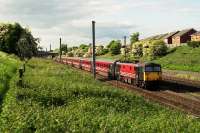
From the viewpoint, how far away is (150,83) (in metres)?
46.5

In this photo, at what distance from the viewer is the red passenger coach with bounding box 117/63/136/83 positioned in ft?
161

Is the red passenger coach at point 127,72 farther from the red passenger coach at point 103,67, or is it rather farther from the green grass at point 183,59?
the green grass at point 183,59

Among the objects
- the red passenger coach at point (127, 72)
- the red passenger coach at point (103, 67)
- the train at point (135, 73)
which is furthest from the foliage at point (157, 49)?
the red passenger coach at point (127, 72)

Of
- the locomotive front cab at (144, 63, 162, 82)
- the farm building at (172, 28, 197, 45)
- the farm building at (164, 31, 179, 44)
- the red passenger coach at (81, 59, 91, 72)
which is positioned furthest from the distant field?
the farm building at (164, 31, 179, 44)

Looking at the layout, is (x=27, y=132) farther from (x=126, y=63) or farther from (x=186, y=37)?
(x=186, y=37)

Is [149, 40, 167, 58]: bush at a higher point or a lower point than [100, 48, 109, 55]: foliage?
higher

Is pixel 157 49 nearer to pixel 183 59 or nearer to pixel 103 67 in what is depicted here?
pixel 183 59

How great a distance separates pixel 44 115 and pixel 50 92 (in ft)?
27.9

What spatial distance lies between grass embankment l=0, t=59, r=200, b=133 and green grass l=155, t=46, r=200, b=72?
4408cm

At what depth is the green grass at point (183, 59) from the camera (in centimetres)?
7719

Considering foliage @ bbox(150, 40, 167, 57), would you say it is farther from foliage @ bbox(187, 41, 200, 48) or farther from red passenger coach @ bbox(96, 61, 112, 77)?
red passenger coach @ bbox(96, 61, 112, 77)

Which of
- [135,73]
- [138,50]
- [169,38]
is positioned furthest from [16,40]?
[169,38]

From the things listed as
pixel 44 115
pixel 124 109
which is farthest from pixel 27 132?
pixel 124 109

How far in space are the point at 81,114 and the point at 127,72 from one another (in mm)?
29055
